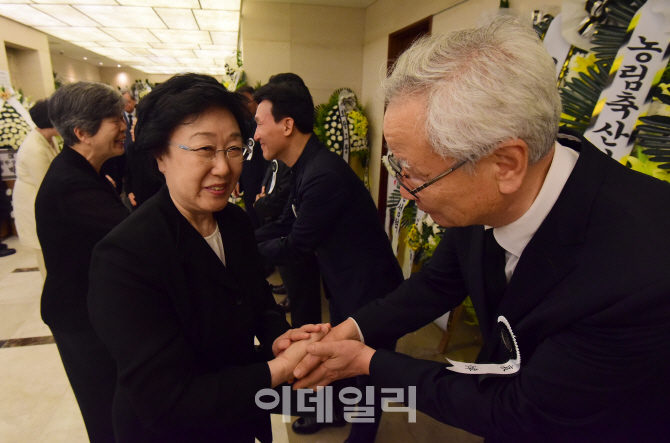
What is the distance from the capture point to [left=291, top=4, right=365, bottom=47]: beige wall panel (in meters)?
5.05

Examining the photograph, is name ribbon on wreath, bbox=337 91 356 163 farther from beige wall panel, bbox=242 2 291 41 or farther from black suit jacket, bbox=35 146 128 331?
black suit jacket, bbox=35 146 128 331

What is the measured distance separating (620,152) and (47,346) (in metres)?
3.87

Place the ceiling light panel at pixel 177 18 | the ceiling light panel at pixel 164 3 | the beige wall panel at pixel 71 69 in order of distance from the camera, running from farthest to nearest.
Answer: the beige wall panel at pixel 71 69 → the ceiling light panel at pixel 177 18 → the ceiling light panel at pixel 164 3

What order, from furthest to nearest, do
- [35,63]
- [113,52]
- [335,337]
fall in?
[113,52] < [35,63] < [335,337]

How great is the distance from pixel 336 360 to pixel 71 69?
1735cm

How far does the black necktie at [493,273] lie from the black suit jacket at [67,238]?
4.52 feet

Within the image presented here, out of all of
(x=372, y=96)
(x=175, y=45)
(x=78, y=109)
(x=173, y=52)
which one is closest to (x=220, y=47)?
(x=175, y=45)

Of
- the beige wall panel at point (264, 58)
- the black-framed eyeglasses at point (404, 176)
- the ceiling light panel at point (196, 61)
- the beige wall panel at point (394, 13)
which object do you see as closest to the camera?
the black-framed eyeglasses at point (404, 176)

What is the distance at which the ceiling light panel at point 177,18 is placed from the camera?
276 inches

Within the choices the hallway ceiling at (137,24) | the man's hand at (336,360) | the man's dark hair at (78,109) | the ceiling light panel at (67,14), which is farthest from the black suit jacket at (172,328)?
the ceiling light panel at (67,14)

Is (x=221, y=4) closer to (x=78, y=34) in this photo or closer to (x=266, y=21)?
(x=266, y=21)

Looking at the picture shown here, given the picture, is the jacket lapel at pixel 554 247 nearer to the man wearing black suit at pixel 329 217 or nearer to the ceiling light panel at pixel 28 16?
the man wearing black suit at pixel 329 217

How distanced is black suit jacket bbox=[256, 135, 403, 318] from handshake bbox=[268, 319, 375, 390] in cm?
68

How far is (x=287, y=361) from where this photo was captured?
1.17m
